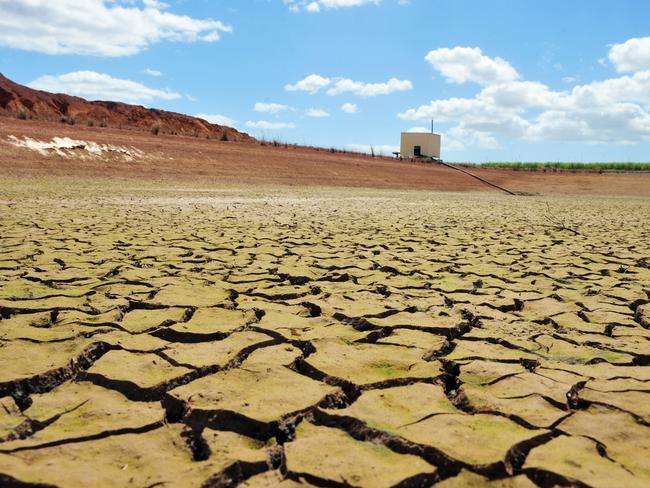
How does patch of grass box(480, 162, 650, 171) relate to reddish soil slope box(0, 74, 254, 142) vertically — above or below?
below

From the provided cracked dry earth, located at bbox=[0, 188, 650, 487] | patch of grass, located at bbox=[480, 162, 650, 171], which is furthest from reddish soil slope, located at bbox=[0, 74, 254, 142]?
cracked dry earth, located at bbox=[0, 188, 650, 487]

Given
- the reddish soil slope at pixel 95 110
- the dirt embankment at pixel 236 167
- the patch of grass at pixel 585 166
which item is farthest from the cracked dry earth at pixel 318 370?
the patch of grass at pixel 585 166

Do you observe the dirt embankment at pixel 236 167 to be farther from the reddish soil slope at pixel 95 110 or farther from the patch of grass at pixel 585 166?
the reddish soil slope at pixel 95 110

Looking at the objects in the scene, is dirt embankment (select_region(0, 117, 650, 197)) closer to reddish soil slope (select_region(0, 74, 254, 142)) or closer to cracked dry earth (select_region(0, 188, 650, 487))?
cracked dry earth (select_region(0, 188, 650, 487))

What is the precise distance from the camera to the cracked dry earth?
1.49 metres

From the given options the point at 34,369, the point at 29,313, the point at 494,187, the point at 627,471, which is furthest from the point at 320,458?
the point at 494,187

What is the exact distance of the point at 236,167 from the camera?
19.4m

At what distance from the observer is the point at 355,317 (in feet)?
9.63

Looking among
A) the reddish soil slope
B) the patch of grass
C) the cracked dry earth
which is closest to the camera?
the cracked dry earth

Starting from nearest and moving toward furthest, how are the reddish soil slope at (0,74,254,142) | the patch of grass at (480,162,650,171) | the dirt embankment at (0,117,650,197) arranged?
1. the dirt embankment at (0,117,650,197)
2. the reddish soil slope at (0,74,254,142)
3. the patch of grass at (480,162,650,171)

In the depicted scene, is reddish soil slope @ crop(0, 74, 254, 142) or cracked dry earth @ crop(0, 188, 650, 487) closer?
cracked dry earth @ crop(0, 188, 650, 487)

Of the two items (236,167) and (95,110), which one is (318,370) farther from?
(95,110)

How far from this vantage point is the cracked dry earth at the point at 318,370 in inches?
58.5

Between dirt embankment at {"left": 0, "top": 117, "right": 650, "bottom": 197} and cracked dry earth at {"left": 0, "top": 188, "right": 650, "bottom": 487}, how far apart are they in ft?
39.6
